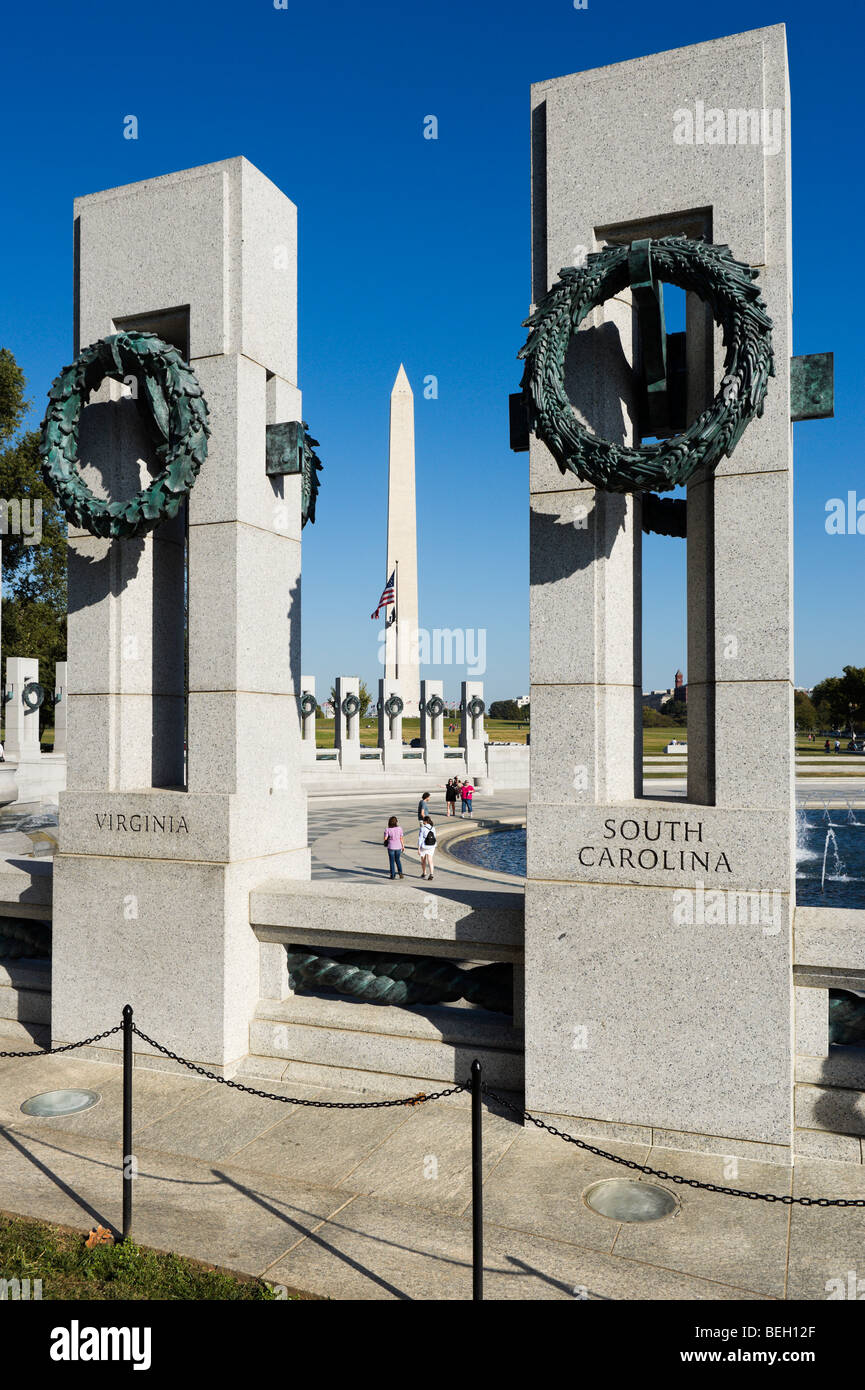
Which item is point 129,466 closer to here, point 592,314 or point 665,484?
point 592,314

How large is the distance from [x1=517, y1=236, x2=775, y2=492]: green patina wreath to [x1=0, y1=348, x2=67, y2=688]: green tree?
41.5m

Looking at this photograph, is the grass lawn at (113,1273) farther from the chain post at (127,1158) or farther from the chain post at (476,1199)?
the chain post at (476,1199)

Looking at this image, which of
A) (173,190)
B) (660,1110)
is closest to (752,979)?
(660,1110)

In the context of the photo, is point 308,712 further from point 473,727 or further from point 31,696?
point 31,696

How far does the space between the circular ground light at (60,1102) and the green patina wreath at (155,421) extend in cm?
433

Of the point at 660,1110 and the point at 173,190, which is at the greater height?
the point at 173,190

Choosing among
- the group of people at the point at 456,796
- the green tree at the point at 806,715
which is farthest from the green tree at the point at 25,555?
the green tree at the point at 806,715

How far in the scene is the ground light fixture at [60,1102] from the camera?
6.71 metres

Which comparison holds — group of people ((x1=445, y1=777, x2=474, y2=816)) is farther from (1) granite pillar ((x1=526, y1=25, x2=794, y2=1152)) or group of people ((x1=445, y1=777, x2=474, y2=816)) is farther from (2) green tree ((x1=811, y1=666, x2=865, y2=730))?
(2) green tree ((x1=811, y1=666, x2=865, y2=730))

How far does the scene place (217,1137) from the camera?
20.6 feet

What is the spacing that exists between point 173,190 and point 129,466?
231 centimetres

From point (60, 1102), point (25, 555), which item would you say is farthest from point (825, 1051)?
point (25, 555)

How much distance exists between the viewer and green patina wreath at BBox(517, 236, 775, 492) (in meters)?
5.82

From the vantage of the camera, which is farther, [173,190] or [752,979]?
[173,190]
